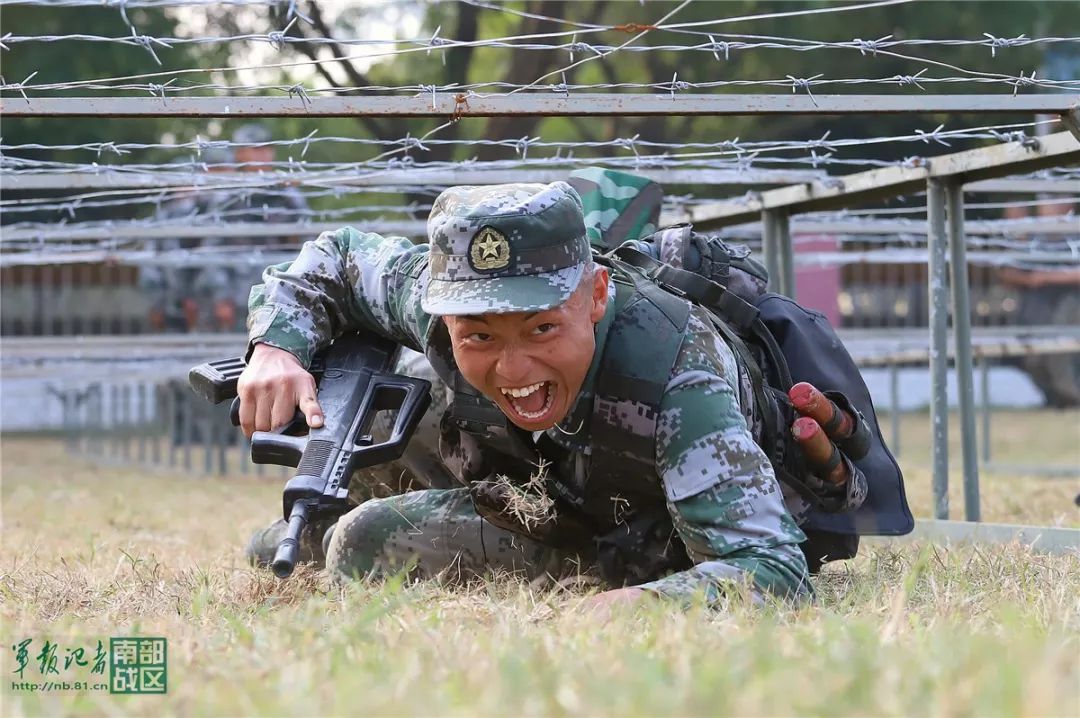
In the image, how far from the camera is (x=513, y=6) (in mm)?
19016

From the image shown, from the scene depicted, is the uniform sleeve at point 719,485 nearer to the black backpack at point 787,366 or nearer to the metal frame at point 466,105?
the black backpack at point 787,366

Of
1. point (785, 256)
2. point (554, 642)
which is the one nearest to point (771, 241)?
point (785, 256)

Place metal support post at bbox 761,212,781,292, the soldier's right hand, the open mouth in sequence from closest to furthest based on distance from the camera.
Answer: the open mouth < the soldier's right hand < metal support post at bbox 761,212,781,292

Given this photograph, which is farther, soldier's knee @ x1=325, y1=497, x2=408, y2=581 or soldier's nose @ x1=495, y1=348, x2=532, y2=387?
soldier's knee @ x1=325, y1=497, x2=408, y2=581

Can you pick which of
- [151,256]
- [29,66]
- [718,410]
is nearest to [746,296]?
[718,410]

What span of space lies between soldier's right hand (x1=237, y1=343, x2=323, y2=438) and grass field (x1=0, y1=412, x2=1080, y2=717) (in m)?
0.42

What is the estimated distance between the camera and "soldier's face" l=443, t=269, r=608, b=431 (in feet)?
10.1

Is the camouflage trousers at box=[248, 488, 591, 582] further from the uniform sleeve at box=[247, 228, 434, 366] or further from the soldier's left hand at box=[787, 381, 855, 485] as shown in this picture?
the soldier's left hand at box=[787, 381, 855, 485]

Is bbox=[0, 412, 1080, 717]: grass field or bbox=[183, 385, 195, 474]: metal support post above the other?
bbox=[0, 412, 1080, 717]: grass field

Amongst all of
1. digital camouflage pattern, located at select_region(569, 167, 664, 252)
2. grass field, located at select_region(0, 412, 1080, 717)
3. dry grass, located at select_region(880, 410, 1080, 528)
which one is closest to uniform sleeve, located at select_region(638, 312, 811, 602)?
grass field, located at select_region(0, 412, 1080, 717)

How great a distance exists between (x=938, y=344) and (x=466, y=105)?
2.20 m

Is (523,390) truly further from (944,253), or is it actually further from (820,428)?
(944,253)

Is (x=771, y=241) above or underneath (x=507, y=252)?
underneath

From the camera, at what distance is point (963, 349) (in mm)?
5211
